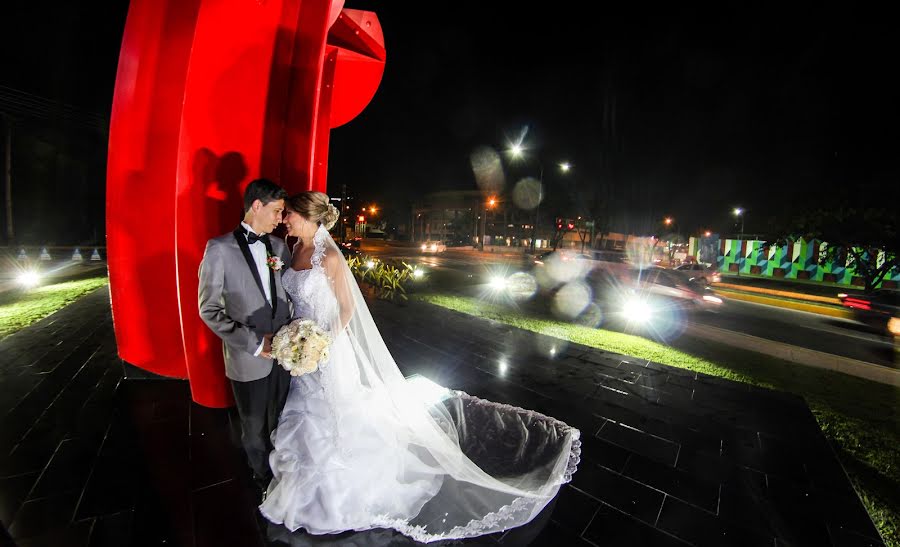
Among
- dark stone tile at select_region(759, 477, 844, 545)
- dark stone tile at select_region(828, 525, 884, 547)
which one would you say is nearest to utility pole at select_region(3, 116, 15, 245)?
dark stone tile at select_region(759, 477, 844, 545)

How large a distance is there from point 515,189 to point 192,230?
5074 cm

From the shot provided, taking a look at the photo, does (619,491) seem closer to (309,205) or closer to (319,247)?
(319,247)

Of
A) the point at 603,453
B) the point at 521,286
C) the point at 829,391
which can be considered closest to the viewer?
the point at 603,453

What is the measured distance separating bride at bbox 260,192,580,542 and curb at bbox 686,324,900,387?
7.09 metres

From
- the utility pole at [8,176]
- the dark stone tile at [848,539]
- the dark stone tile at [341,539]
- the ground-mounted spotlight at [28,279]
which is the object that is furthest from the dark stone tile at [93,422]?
the utility pole at [8,176]

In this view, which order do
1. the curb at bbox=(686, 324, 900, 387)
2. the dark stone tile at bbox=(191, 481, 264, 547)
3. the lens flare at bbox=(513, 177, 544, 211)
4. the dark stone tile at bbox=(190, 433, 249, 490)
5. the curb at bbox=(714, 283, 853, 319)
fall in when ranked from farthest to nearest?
the lens flare at bbox=(513, 177, 544, 211) → the curb at bbox=(714, 283, 853, 319) → the curb at bbox=(686, 324, 900, 387) → the dark stone tile at bbox=(190, 433, 249, 490) → the dark stone tile at bbox=(191, 481, 264, 547)

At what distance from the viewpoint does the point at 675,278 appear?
522 inches

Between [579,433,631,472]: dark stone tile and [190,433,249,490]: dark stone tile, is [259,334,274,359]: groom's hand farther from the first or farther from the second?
[579,433,631,472]: dark stone tile

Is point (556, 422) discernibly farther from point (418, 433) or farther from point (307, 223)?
point (307, 223)

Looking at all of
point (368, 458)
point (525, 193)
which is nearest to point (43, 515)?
point (368, 458)

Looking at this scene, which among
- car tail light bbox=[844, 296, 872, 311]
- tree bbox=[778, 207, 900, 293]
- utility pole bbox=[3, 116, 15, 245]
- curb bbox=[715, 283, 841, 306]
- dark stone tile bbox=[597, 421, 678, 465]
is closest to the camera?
dark stone tile bbox=[597, 421, 678, 465]

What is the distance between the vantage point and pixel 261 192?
2.35m

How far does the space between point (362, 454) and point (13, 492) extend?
7.48 feet

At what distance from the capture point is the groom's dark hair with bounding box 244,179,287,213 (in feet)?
7.70
